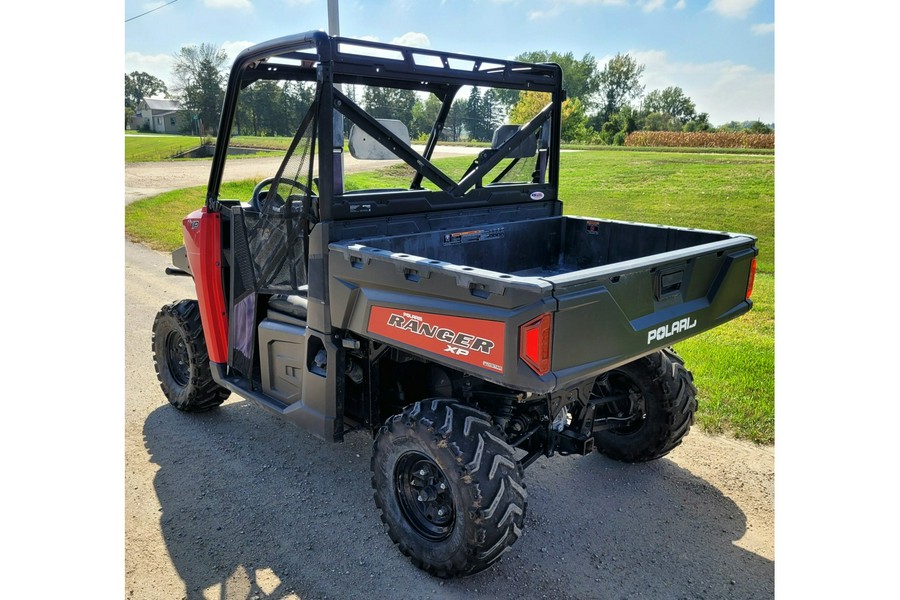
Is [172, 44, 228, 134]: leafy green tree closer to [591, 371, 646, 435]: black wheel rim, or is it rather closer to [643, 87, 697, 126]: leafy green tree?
[591, 371, 646, 435]: black wheel rim

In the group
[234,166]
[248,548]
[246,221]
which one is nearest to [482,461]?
[248,548]

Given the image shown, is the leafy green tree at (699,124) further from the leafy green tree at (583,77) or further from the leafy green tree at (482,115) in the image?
the leafy green tree at (482,115)

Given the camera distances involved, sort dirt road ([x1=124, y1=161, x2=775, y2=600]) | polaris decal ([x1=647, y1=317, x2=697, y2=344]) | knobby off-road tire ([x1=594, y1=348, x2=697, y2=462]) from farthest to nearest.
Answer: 1. knobby off-road tire ([x1=594, y1=348, x2=697, y2=462])
2. dirt road ([x1=124, y1=161, x2=775, y2=600])
3. polaris decal ([x1=647, y1=317, x2=697, y2=344])

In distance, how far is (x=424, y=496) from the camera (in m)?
3.09

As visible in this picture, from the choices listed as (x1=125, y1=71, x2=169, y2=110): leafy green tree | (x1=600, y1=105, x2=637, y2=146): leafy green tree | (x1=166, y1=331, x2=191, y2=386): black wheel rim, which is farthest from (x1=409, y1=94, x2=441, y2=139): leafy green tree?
(x1=125, y1=71, x2=169, y2=110): leafy green tree

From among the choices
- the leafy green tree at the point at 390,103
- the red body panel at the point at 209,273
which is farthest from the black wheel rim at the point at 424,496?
the leafy green tree at the point at 390,103

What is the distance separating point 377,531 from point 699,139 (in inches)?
983

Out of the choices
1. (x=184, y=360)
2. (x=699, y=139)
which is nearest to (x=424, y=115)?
(x=184, y=360)

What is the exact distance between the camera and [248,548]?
3.27 meters

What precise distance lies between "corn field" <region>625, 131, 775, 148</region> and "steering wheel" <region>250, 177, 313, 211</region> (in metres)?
19.0

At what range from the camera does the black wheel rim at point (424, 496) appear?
3.05 m

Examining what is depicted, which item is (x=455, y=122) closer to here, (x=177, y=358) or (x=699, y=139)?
(x=177, y=358)

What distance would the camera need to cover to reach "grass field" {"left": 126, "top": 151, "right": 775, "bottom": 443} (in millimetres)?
4723

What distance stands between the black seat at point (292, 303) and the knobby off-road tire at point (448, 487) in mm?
941
